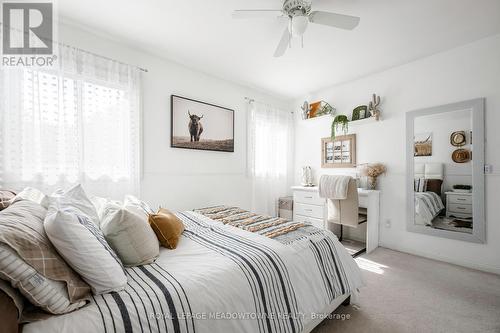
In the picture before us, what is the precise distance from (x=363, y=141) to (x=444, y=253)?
181 cm

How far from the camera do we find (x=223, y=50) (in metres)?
2.72

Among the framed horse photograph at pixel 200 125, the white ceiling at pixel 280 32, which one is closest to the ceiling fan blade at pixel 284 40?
the white ceiling at pixel 280 32

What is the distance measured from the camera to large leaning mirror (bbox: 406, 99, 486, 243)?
2566 mm

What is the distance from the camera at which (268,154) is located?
13.4 ft

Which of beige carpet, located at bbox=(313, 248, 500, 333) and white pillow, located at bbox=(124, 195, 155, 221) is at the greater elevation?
white pillow, located at bbox=(124, 195, 155, 221)

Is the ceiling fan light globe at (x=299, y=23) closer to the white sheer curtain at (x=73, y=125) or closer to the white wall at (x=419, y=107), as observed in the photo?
the white sheer curtain at (x=73, y=125)

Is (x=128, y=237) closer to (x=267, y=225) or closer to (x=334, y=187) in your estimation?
(x=267, y=225)

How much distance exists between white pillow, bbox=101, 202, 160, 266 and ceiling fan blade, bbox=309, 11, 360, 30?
2.05 m

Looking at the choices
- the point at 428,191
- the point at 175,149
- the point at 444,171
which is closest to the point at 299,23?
the point at 175,149

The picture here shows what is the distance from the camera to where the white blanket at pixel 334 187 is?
118 inches

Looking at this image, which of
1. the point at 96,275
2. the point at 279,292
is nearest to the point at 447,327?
the point at 279,292

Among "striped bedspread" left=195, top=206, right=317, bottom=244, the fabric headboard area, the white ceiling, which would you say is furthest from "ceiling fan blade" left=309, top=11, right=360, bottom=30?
the fabric headboard area

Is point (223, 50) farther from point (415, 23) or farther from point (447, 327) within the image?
point (447, 327)

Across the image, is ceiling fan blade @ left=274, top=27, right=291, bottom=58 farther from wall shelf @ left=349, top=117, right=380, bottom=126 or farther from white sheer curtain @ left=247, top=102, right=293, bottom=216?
wall shelf @ left=349, top=117, right=380, bottom=126
